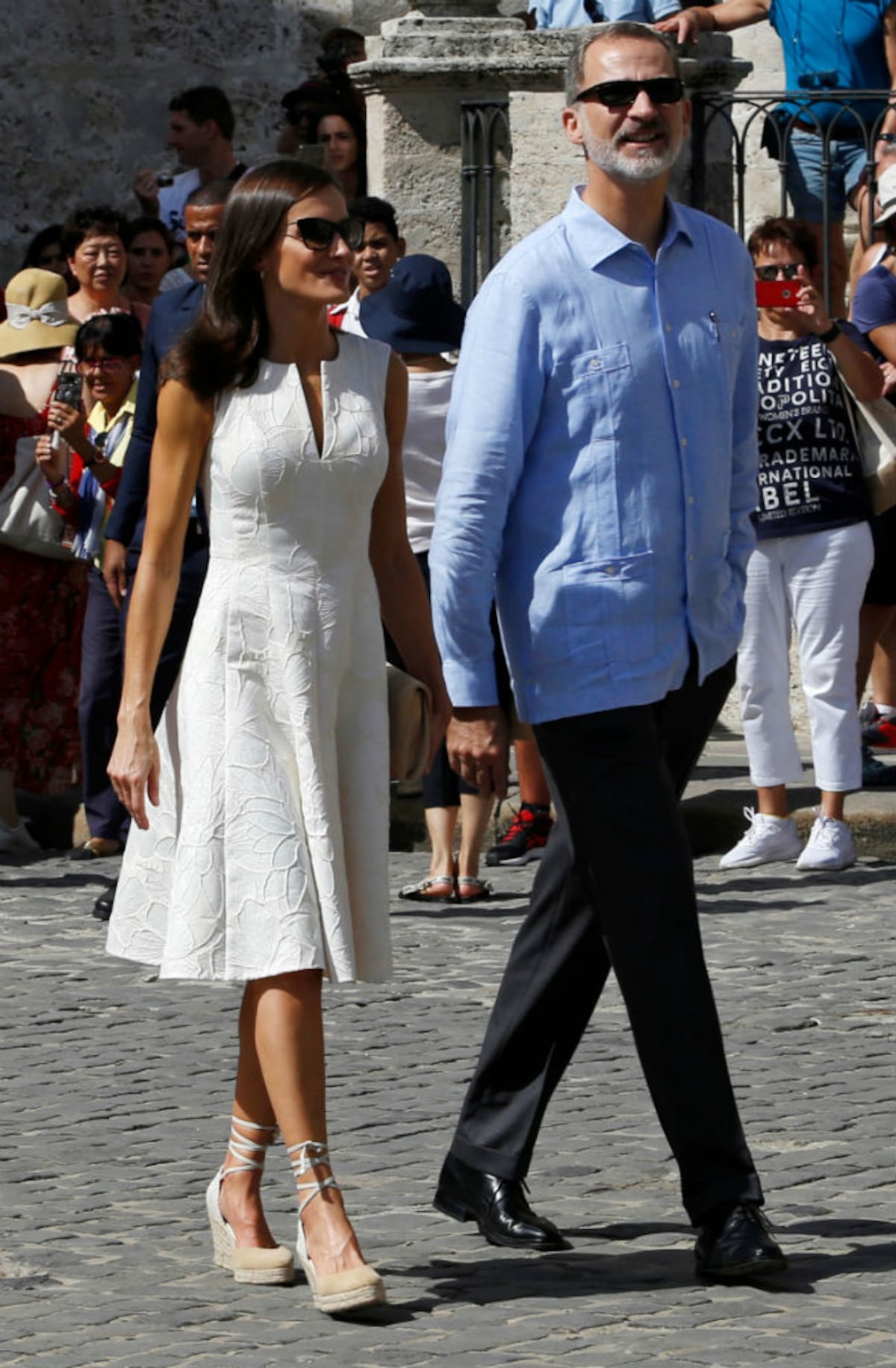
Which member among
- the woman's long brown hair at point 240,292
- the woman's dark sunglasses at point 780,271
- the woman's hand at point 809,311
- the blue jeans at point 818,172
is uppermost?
the blue jeans at point 818,172

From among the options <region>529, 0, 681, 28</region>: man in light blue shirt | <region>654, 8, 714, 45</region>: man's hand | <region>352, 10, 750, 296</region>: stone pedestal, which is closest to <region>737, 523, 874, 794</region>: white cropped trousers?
<region>352, 10, 750, 296</region>: stone pedestal

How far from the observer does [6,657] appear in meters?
10.9

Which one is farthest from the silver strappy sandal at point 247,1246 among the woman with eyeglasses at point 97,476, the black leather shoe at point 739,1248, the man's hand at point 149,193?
the man's hand at point 149,193

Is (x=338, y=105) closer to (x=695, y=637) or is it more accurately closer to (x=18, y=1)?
(x=18, y=1)

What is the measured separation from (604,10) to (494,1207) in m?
8.18

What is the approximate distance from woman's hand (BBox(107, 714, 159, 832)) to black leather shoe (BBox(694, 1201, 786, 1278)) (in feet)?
3.88

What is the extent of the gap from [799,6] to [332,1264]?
9.19 meters

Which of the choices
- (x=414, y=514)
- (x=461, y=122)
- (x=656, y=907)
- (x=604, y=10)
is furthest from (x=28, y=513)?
(x=656, y=907)

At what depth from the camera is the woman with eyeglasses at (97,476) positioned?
9.80 m

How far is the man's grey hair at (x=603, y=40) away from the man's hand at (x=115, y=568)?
11.5 feet

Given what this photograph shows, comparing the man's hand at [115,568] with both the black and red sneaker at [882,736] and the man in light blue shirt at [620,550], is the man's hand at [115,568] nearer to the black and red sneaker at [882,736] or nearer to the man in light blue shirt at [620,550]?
the man in light blue shirt at [620,550]

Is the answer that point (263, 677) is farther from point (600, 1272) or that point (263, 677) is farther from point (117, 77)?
point (117, 77)

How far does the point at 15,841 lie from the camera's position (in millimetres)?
10703

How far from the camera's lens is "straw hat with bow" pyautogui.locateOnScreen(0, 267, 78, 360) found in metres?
10.6
